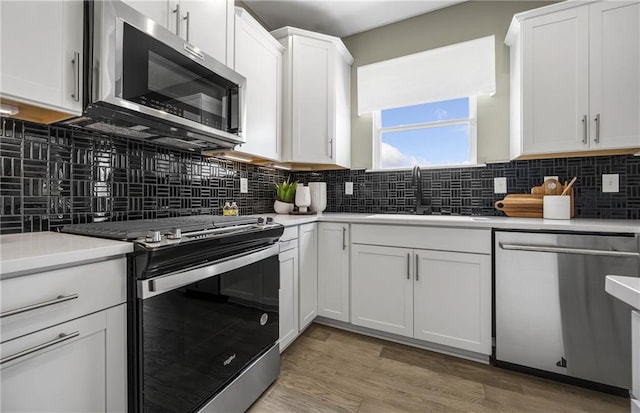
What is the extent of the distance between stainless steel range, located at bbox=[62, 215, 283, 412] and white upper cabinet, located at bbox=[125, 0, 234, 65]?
39.5 inches

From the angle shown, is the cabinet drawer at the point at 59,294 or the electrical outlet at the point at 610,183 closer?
the cabinet drawer at the point at 59,294

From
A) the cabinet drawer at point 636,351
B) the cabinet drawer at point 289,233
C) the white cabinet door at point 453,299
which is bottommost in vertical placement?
the white cabinet door at point 453,299

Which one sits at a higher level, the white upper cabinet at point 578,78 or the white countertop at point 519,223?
the white upper cabinet at point 578,78

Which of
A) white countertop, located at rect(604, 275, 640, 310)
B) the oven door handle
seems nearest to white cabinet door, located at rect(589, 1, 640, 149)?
white countertop, located at rect(604, 275, 640, 310)

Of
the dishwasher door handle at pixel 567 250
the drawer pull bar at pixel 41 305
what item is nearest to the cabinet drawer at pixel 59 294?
the drawer pull bar at pixel 41 305

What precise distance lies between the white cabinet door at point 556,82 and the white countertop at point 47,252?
2.40 metres

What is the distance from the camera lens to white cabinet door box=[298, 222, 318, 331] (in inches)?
79.0

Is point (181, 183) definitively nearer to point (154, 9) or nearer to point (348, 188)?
point (154, 9)

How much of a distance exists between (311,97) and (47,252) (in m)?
2.13

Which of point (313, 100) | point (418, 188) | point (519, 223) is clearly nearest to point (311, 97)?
point (313, 100)

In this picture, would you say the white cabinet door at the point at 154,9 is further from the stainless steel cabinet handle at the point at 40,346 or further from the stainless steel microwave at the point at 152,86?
the stainless steel cabinet handle at the point at 40,346

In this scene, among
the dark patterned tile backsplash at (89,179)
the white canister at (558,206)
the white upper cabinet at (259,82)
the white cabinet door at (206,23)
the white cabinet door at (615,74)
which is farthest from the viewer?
the white upper cabinet at (259,82)

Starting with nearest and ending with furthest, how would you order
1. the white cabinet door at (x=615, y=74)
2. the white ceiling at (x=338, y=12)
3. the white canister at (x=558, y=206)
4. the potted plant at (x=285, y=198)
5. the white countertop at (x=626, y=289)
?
the white countertop at (x=626, y=289)
the white cabinet door at (x=615, y=74)
the white canister at (x=558, y=206)
the white ceiling at (x=338, y=12)
the potted plant at (x=285, y=198)

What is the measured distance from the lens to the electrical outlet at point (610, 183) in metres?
1.93
